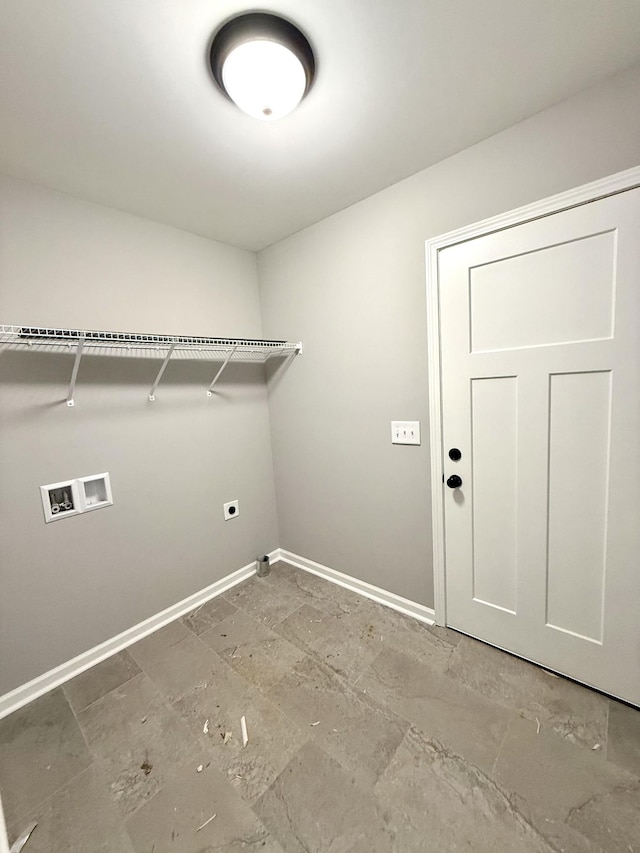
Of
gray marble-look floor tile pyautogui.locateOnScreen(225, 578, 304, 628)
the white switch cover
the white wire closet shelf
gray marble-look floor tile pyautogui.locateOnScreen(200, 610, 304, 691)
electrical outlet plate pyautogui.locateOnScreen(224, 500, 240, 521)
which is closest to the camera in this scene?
the white wire closet shelf

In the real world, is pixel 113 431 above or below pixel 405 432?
above

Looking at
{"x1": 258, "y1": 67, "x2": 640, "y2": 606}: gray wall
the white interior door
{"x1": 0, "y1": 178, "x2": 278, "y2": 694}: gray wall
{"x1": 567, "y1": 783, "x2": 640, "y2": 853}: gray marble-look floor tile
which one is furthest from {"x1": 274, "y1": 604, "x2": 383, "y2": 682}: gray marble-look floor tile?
{"x1": 567, "y1": 783, "x2": 640, "y2": 853}: gray marble-look floor tile

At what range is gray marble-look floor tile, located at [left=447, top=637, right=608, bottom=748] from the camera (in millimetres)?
1300

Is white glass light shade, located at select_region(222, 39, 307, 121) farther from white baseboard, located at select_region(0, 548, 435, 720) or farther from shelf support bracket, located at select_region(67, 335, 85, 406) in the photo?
white baseboard, located at select_region(0, 548, 435, 720)

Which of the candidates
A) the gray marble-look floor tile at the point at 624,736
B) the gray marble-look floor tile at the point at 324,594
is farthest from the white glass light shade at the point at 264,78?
the gray marble-look floor tile at the point at 624,736

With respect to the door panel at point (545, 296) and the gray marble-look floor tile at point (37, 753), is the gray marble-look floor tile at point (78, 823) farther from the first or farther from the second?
the door panel at point (545, 296)

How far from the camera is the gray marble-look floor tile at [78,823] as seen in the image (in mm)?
1037

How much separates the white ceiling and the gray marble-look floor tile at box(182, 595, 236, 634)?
2.42 meters

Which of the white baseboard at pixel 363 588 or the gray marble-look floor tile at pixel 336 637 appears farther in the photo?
the white baseboard at pixel 363 588

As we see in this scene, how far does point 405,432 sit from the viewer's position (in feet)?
6.17

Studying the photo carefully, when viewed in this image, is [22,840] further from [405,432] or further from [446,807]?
[405,432]

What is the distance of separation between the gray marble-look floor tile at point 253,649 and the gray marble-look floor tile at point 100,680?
0.38 meters

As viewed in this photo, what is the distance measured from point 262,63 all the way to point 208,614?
102 inches

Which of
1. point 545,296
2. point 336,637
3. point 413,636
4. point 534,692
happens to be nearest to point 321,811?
point 336,637
